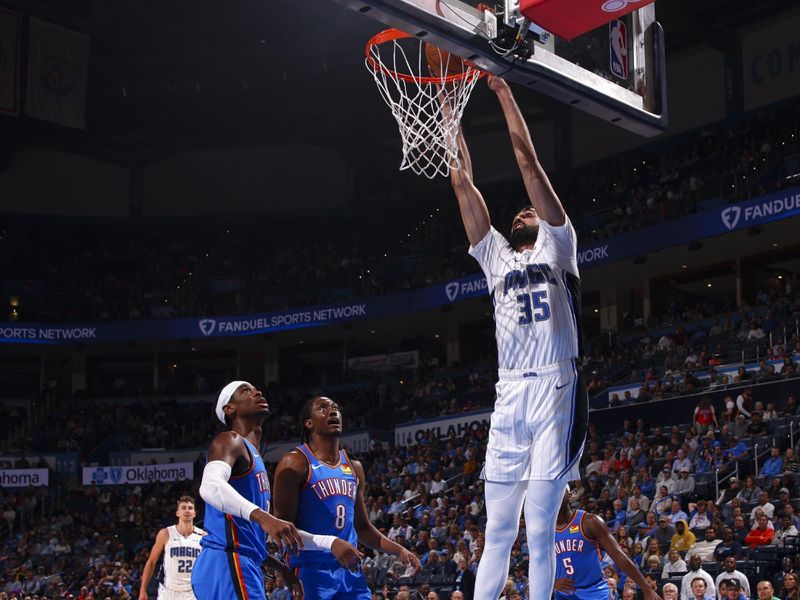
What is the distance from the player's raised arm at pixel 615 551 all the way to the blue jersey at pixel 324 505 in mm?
2564

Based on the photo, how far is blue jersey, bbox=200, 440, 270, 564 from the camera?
5.82 m

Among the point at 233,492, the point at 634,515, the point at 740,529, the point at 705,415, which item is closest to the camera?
the point at 233,492

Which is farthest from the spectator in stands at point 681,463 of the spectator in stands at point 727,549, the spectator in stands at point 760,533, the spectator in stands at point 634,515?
the spectator in stands at point 760,533

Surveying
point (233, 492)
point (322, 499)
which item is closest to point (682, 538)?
point (322, 499)

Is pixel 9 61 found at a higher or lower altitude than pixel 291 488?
higher

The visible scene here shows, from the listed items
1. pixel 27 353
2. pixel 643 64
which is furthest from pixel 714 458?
pixel 27 353

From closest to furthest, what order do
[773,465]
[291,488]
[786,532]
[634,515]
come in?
[291,488] < [786,532] < [773,465] < [634,515]

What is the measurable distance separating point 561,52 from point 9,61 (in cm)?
2545

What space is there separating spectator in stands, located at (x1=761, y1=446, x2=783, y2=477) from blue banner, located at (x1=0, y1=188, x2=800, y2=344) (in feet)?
31.0

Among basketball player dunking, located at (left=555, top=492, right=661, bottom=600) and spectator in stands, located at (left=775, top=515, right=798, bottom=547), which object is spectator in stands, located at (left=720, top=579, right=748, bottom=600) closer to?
spectator in stands, located at (left=775, top=515, right=798, bottom=547)

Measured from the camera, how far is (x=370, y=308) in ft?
109

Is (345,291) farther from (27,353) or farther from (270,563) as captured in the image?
(270,563)

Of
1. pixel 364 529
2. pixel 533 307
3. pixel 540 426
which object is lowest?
pixel 364 529

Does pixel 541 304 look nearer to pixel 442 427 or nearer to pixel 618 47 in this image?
pixel 618 47
